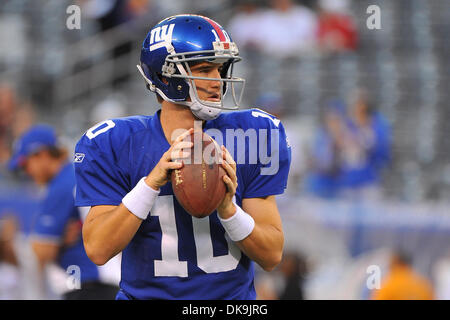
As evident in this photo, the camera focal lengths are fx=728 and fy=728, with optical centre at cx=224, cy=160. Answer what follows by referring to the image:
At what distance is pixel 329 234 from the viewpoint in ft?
19.8

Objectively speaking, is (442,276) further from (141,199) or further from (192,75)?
(141,199)

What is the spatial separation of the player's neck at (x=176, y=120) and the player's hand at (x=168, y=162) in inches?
10.2

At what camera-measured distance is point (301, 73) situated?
27.9ft

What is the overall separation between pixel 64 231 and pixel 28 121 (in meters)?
3.61

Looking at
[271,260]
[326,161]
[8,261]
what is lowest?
[8,261]

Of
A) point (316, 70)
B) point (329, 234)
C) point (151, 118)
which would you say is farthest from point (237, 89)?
point (151, 118)

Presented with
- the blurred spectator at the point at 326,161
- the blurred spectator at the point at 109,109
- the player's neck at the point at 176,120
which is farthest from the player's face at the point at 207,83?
the blurred spectator at the point at 109,109

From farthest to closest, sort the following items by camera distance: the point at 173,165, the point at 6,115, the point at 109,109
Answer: the point at 109,109 → the point at 6,115 → the point at 173,165

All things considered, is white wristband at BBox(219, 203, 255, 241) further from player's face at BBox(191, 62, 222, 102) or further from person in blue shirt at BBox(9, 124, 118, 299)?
person in blue shirt at BBox(9, 124, 118, 299)

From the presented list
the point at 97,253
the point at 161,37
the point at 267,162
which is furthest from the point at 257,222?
the point at 161,37

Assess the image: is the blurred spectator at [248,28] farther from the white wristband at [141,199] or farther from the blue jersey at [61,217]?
the white wristband at [141,199]

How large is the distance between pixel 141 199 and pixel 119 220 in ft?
0.33

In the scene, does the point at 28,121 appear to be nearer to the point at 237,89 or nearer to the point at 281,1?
the point at 237,89

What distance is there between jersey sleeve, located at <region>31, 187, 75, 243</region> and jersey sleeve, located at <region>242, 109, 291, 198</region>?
172cm
